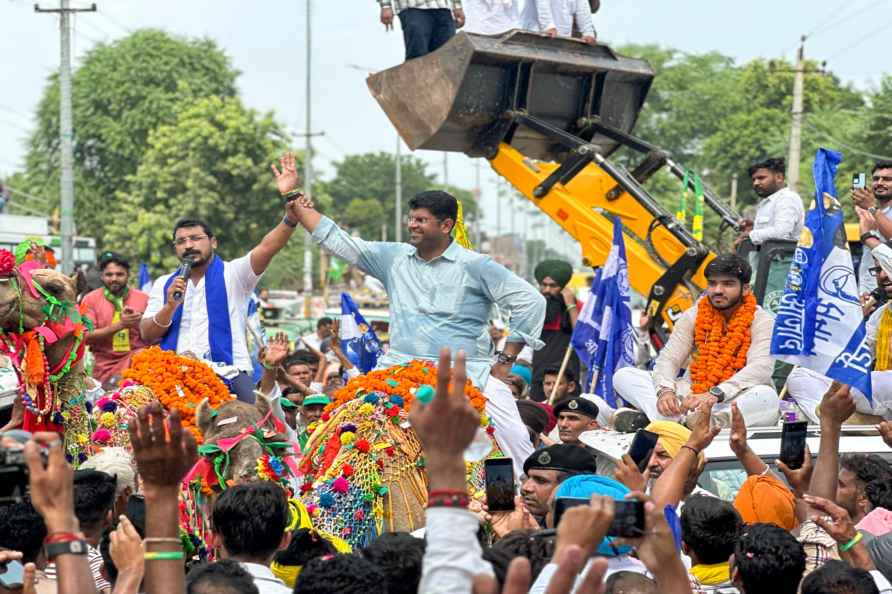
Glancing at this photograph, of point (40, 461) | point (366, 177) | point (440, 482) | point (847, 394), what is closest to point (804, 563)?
point (847, 394)

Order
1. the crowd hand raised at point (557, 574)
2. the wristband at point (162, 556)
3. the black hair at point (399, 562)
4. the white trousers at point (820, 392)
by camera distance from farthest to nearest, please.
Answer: the white trousers at point (820, 392), the black hair at point (399, 562), the wristband at point (162, 556), the crowd hand raised at point (557, 574)

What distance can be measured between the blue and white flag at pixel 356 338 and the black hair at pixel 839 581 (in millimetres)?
7046

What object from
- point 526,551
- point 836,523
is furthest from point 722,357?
point 526,551

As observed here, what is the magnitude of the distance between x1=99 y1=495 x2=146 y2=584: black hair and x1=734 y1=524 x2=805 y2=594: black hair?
2140 millimetres

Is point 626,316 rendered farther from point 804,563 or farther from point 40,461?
point 40,461

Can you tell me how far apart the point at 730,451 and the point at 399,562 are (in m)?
3.04

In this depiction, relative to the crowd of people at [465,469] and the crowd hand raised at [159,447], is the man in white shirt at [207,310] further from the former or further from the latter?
the crowd hand raised at [159,447]

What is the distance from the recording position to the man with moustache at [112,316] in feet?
32.4

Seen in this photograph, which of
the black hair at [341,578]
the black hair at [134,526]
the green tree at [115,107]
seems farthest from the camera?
the green tree at [115,107]

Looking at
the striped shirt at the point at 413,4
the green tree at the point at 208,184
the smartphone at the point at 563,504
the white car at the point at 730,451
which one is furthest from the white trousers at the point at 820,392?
the green tree at the point at 208,184

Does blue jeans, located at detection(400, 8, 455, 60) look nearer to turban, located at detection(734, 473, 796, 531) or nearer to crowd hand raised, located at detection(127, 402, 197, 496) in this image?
turban, located at detection(734, 473, 796, 531)

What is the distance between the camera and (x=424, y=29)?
10.1 m

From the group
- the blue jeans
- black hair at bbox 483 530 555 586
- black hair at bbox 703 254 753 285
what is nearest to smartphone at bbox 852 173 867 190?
black hair at bbox 703 254 753 285

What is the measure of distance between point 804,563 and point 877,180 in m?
4.61
